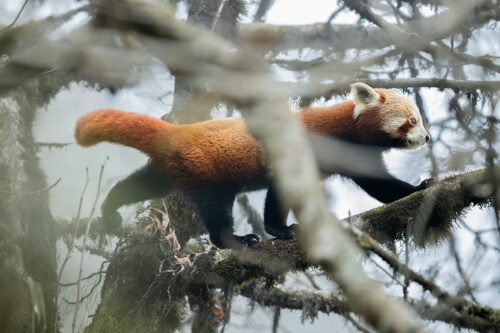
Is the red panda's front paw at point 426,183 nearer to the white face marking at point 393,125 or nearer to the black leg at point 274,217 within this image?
the white face marking at point 393,125

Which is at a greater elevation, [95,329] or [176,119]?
[176,119]

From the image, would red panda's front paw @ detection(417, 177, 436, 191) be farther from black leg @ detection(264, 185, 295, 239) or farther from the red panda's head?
black leg @ detection(264, 185, 295, 239)

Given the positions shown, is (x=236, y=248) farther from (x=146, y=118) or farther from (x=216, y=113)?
(x=216, y=113)

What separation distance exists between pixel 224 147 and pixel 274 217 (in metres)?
0.66

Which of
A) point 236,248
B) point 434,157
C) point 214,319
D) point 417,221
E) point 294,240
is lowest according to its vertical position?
point 214,319

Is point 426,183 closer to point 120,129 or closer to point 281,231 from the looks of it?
point 281,231

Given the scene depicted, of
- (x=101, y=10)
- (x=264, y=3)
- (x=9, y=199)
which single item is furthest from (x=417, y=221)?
(x=264, y=3)

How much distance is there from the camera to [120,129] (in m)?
2.76

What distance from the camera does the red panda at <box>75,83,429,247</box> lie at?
9.30 feet

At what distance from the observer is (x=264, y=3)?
491 centimetres

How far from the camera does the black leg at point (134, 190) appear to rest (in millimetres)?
3137

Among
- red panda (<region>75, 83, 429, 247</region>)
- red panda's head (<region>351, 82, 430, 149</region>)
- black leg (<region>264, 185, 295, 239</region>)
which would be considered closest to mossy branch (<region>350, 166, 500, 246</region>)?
red panda (<region>75, 83, 429, 247</region>)

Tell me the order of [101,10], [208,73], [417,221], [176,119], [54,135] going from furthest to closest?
[54,135] → [176,119] → [417,221] → [101,10] → [208,73]

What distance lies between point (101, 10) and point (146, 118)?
1.59 meters
